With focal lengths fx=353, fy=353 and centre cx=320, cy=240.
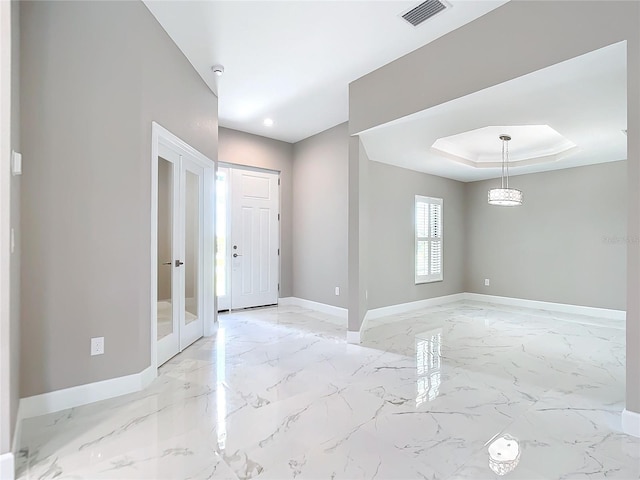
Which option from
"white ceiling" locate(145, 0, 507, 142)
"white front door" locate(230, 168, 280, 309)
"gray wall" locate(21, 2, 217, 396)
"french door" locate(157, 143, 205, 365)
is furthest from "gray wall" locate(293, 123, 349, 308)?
"gray wall" locate(21, 2, 217, 396)

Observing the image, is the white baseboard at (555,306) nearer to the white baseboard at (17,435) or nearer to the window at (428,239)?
the window at (428,239)

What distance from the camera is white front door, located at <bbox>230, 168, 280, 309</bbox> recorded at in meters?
5.95

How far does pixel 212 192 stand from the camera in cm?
445

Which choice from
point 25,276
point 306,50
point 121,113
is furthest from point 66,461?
point 306,50

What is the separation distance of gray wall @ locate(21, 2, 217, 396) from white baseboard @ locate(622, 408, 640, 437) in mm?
3417

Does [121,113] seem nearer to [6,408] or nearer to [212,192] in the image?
[212,192]

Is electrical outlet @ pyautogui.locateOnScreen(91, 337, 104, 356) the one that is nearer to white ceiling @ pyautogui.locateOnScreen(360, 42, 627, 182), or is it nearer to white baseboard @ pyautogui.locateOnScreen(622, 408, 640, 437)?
white ceiling @ pyautogui.locateOnScreen(360, 42, 627, 182)

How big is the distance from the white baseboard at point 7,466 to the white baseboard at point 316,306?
4178mm

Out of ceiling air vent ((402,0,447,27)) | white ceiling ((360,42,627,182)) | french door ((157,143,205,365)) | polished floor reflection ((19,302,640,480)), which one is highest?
ceiling air vent ((402,0,447,27))

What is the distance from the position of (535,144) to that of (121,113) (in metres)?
5.54

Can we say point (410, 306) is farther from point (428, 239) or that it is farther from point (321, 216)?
point (321, 216)

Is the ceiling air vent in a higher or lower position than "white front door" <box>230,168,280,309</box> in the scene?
higher

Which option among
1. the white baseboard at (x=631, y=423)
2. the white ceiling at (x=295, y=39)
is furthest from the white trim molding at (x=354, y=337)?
the white ceiling at (x=295, y=39)

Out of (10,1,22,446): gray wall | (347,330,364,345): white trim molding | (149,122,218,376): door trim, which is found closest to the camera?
(10,1,22,446): gray wall
